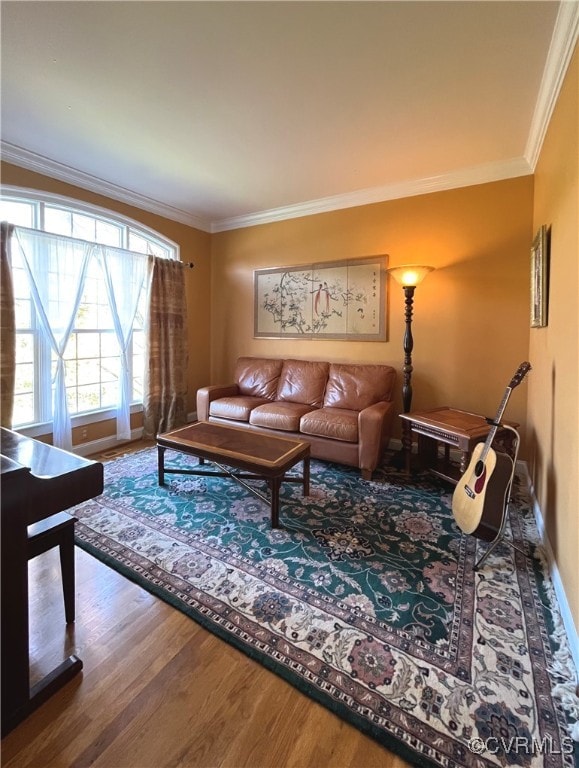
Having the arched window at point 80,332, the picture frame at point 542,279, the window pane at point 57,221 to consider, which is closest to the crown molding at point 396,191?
the picture frame at point 542,279

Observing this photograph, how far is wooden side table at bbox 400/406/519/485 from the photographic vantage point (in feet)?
8.11

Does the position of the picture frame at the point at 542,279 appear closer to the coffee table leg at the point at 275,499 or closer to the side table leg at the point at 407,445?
the side table leg at the point at 407,445

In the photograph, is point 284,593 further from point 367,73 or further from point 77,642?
point 367,73

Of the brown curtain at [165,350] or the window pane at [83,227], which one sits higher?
the window pane at [83,227]

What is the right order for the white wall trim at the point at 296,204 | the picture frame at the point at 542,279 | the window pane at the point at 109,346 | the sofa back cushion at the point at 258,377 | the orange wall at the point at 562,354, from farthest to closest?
the sofa back cushion at the point at 258,377, the window pane at the point at 109,346, the white wall trim at the point at 296,204, the picture frame at the point at 542,279, the orange wall at the point at 562,354

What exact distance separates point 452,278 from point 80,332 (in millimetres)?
3714

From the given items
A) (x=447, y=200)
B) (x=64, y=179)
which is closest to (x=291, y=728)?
(x=447, y=200)

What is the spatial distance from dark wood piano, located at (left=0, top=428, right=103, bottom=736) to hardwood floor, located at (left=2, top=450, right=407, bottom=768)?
59mm

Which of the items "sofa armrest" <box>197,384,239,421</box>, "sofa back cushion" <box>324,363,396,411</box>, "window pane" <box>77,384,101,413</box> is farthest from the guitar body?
"window pane" <box>77,384,101,413</box>

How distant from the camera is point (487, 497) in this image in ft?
6.59

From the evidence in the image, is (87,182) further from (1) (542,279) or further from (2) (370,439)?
(1) (542,279)

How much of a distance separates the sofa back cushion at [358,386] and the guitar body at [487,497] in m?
1.45

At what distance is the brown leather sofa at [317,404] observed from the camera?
9.91 feet

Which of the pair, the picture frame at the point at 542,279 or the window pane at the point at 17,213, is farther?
the window pane at the point at 17,213
